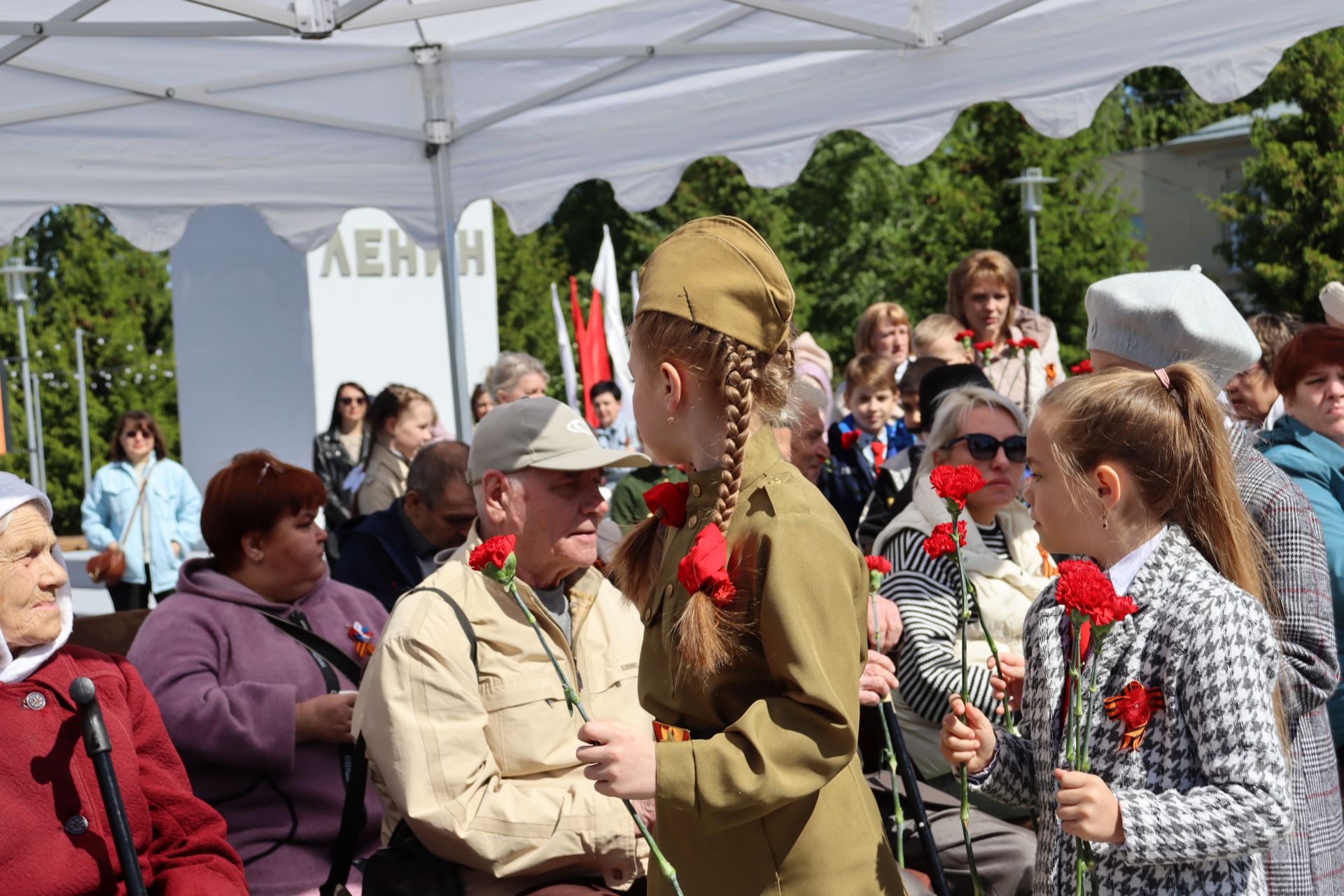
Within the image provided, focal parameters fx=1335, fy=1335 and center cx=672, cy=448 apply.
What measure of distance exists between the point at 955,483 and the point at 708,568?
43 centimetres

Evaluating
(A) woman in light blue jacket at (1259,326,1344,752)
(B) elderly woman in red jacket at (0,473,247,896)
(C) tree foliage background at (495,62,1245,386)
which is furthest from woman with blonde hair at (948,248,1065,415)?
(C) tree foliage background at (495,62,1245,386)

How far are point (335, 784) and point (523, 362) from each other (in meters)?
4.17

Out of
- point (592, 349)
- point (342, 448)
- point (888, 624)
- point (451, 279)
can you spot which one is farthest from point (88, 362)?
point (888, 624)

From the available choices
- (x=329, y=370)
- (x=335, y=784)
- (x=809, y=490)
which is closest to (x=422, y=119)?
(x=335, y=784)

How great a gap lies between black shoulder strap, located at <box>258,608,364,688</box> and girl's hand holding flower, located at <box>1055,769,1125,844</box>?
6.83 ft

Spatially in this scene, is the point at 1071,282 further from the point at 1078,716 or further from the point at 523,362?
the point at 1078,716

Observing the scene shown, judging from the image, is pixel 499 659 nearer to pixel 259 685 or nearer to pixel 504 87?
pixel 259 685

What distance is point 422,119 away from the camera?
18.4 ft

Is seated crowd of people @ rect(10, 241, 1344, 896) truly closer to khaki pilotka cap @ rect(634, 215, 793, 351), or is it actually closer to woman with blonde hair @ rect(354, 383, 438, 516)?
khaki pilotka cap @ rect(634, 215, 793, 351)

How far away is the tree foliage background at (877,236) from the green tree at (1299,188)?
0.11ft

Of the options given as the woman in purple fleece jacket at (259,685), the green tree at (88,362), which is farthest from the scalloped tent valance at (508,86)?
the green tree at (88,362)

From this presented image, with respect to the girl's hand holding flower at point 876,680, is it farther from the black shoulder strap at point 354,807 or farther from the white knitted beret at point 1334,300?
the white knitted beret at point 1334,300

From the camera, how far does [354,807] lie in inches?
108

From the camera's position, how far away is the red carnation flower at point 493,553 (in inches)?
68.7
